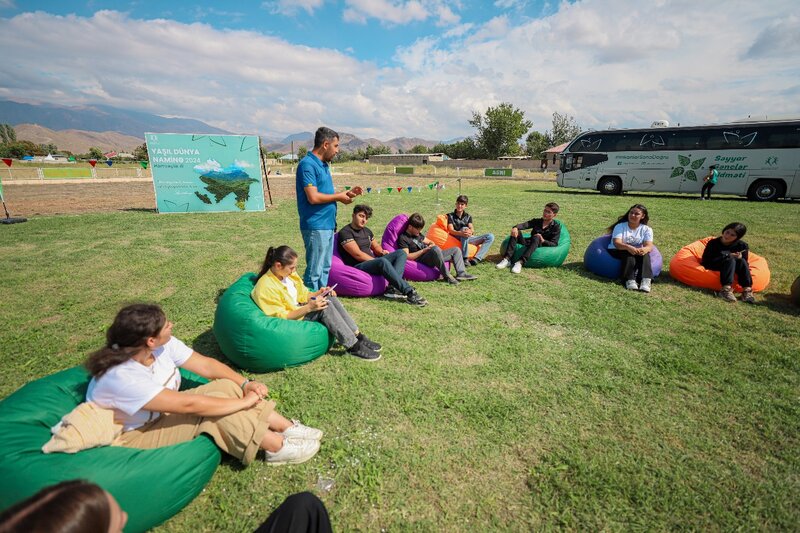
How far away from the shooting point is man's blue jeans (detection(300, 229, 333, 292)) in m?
4.35

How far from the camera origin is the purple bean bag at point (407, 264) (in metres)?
6.08

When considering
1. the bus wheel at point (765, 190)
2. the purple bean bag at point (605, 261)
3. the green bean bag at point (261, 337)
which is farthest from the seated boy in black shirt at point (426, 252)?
the bus wheel at point (765, 190)

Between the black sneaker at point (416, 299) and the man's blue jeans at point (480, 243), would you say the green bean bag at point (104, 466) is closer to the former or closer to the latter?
the black sneaker at point (416, 299)

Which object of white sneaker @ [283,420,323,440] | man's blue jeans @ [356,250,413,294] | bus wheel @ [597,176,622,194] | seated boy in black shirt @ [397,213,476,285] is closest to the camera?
white sneaker @ [283,420,323,440]

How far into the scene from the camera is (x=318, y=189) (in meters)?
4.28

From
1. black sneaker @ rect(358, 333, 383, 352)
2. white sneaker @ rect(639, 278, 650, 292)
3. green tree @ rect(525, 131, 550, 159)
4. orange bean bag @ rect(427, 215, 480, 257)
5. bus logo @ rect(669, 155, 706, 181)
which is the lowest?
black sneaker @ rect(358, 333, 383, 352)

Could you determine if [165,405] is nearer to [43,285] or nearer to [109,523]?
[109,523]

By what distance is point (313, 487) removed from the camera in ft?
7.95

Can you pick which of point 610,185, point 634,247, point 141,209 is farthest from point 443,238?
point 610,185

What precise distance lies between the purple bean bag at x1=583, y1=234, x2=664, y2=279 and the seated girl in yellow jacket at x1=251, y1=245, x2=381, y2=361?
14.7 feet

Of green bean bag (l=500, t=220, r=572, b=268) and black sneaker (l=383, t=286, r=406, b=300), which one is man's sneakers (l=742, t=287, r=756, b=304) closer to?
green bean bag (l=500, t=220, r=572, b=268)

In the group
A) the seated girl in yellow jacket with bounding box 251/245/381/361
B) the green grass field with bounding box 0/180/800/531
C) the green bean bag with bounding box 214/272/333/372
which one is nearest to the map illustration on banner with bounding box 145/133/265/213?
the green grass field with bounding box 0/180/800/531

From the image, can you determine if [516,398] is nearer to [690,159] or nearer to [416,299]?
[416,299]

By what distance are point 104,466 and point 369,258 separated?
379 cm
